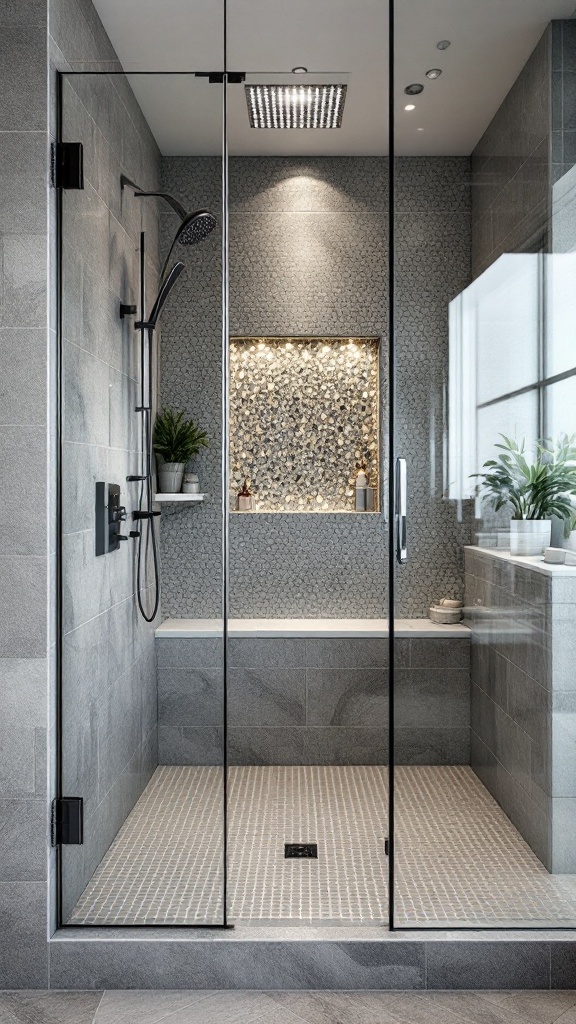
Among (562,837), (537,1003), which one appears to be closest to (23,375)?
(562,837)

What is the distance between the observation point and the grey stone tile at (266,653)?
232 centimetres

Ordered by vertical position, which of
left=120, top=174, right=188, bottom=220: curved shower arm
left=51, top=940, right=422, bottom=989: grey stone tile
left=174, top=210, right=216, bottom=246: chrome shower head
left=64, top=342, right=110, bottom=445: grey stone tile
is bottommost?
left=51, top=940, right=422, bottom=989: grey stone tile

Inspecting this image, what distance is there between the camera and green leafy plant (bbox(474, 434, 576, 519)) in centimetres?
197

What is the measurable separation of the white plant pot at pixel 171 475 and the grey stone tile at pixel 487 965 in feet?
4.56

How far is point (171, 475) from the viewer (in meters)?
2.00

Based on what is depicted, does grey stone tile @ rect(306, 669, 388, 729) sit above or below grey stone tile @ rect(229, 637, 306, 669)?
below

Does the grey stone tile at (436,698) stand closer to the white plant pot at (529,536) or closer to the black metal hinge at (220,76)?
the white plant pot at (529,536)

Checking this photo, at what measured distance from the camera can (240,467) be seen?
259cm

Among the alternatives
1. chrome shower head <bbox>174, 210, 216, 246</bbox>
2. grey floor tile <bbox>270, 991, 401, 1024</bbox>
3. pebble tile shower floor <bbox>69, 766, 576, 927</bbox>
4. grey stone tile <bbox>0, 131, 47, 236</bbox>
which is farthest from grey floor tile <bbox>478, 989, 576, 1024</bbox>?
grey stone tile <bbox>0, 131, 47, 236</bbox>

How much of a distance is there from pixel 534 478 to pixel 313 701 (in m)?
1.06

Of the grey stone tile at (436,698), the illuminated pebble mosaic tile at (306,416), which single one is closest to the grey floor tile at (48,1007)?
the grey stone tile at (436,698)

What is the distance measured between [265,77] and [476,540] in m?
1.44

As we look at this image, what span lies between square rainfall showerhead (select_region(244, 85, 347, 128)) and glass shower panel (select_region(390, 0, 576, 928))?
0.24 metres

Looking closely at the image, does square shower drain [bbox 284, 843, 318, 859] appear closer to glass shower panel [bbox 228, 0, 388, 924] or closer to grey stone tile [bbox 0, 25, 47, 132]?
glass shower panel [bbox 228, 0, 388, 924]
